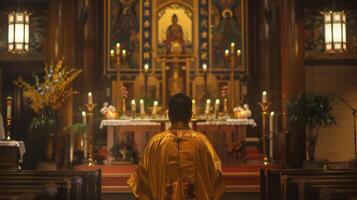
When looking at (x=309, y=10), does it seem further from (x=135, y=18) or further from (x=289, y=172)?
(x=289, y=172)

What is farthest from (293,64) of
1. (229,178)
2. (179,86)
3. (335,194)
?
(335,194)

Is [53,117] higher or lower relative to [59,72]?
lower

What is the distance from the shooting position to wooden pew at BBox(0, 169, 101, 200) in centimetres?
875

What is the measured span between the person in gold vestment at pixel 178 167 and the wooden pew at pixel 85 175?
9.67 ft

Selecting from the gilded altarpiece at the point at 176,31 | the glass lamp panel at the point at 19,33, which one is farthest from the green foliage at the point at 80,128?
the gilded altarpiece at the point at 176,31

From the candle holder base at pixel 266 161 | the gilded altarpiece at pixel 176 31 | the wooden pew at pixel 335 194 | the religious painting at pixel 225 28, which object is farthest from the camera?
the religious painting at pixel 225 28

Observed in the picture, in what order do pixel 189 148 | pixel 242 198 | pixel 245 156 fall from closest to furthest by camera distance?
1. pixel 189 148
2. pixel 242 198
3. pixel 245 156

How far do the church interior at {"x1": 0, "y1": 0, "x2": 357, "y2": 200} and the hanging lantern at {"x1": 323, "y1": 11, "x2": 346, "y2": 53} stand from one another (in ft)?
0.06

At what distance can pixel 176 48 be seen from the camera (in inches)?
687

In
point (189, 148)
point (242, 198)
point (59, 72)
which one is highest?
point (59, 72)

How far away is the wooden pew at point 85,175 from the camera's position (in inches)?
344

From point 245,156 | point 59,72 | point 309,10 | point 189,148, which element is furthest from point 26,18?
point 189,148

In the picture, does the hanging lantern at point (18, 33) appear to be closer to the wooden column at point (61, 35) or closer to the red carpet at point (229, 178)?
the wooden column at point (61, 35)

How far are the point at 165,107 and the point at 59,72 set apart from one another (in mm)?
3565
